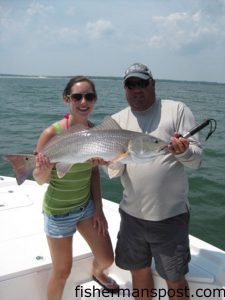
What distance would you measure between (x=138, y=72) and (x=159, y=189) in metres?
1.07

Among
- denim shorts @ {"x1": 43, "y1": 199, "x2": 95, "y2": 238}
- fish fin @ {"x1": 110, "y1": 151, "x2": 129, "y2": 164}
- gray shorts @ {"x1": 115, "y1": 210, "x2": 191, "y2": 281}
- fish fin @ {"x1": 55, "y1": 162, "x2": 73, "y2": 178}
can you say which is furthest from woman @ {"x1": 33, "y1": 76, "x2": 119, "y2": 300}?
gray shorts @ {"x1": 115, "y1": 210, "x2": 191, "y2": 281}

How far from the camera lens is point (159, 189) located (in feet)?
11.2

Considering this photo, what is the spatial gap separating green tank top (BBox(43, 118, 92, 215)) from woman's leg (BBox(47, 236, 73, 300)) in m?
0.28

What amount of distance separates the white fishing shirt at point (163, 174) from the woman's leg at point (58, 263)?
2.37 ft

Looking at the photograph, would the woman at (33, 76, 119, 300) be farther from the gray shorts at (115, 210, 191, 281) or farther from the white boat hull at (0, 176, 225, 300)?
the gray shorts at (115, 210, 191, 281)

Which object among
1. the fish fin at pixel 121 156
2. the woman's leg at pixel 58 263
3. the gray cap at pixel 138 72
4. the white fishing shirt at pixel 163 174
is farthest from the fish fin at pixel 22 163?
the gray cap at pixel 138 72

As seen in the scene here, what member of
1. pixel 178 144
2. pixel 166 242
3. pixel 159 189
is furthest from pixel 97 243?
pixel 178 144

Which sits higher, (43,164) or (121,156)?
(121,156)

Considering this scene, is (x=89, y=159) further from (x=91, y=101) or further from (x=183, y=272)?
(x=183, y=272)

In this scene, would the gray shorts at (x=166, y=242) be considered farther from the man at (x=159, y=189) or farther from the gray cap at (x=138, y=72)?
the gray cap at (x=138, y=72)

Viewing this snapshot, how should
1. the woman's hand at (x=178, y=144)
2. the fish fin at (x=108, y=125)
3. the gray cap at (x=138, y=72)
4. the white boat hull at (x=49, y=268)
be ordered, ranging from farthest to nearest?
the white boat hull at (x=49, y=268)
the gray cap at (x=138, y=72)
the fish fin at (x=108, y=125)
the woman's hand at (x=178, y=144)

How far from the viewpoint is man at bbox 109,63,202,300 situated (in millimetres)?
3400

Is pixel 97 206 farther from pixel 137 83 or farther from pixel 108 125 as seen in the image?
pixel 137 83

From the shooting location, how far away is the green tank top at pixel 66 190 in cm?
357
